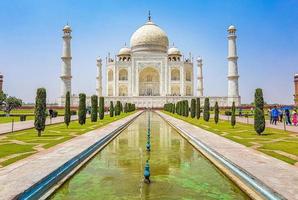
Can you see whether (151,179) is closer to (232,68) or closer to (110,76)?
(232,68)

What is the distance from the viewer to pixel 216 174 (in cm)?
477

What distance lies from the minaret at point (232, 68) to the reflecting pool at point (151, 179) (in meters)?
32.4

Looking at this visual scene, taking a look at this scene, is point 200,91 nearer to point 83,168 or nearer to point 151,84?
point 151,84

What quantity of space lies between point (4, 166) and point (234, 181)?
11.7 ft

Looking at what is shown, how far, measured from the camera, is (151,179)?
4.39m

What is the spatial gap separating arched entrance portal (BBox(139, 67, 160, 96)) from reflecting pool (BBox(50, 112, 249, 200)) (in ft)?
132

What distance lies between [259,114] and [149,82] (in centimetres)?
3743

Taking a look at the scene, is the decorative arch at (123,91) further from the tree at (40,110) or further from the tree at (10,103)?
the tree at (40,110)

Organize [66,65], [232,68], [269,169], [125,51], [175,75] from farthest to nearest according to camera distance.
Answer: [125,51] < [175,75] < [232,68] < [66,65] < [269,169]

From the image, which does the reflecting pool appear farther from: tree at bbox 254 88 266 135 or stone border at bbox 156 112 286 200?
tree at bbox 254 88 266 135

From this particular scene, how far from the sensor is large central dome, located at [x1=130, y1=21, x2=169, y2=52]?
46.6 metres

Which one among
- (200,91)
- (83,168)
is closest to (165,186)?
(83,168)

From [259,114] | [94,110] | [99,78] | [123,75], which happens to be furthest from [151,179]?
[123,75]

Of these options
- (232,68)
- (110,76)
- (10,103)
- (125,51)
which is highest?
(125,51)
